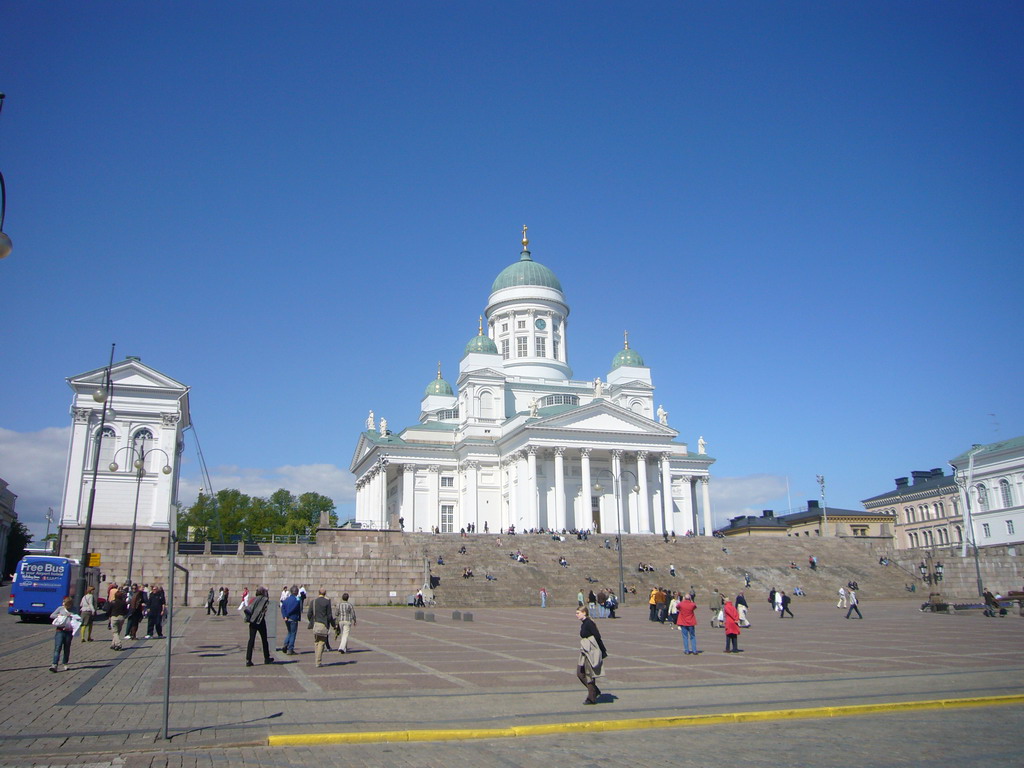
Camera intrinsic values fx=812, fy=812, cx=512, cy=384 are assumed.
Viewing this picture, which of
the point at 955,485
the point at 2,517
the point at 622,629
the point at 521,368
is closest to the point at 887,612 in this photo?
the point at 622,629

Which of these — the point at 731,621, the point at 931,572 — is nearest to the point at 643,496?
the point at 931,572

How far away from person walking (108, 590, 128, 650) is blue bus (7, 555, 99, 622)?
10233 millimetres

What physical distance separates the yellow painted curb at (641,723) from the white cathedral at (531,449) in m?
47.8

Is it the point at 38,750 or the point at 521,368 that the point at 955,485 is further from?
the point at 38,750

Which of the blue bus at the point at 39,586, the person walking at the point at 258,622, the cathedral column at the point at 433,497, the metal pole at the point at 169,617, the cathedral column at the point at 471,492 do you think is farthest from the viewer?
the cathedral column at the point at 433,497

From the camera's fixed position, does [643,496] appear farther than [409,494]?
No

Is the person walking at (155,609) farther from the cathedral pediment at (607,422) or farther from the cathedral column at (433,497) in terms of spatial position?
the cathedral column at (433,497)

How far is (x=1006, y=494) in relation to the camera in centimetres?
7538

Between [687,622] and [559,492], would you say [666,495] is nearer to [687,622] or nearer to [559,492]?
[559,492]

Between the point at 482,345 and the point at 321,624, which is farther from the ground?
the point at 482,345

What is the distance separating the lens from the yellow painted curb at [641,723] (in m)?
11.2

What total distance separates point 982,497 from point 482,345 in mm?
50431

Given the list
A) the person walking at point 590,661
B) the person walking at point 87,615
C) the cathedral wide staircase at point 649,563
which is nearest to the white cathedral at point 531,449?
the cathedral wide staircase at point 649,563

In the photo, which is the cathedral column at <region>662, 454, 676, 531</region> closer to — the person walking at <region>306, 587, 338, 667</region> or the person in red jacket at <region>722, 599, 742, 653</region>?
the person in red jacket at <region>722, 599, 742, 653</region>
